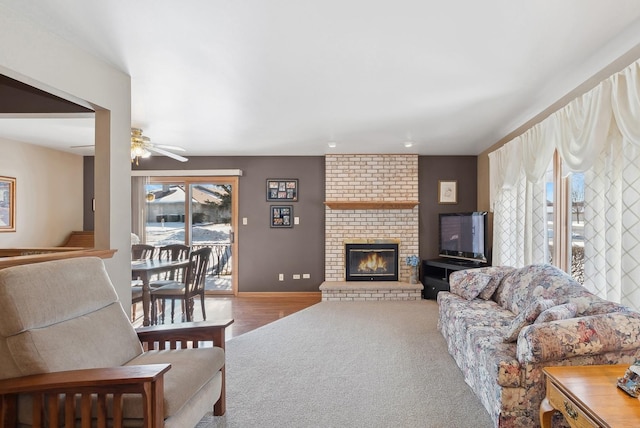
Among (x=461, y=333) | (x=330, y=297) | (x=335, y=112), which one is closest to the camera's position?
(x=461, y=333)

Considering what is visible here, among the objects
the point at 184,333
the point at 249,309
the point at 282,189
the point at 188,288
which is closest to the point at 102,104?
the point at 184,333

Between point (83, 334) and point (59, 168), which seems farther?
point (59, 168)

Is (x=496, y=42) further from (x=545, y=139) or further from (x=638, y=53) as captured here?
(x=545, y=139)

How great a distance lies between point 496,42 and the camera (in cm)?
224

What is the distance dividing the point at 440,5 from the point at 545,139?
2066mm

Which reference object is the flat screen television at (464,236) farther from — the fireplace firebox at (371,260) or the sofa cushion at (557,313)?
the sofa cushion at (557,313)

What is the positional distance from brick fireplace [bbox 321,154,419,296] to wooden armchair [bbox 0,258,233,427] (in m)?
3.99

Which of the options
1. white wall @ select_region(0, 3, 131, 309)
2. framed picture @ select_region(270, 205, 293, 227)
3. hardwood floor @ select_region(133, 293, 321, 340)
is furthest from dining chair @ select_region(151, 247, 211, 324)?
framed picture @ select_region(270, 205, 293, 227)

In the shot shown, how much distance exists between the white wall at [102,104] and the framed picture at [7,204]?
369 cm

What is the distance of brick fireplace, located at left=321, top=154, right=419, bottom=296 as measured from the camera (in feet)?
19.2

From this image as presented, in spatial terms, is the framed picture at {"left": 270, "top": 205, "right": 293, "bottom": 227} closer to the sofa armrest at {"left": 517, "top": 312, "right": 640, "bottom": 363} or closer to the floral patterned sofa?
the floral patterned sofa

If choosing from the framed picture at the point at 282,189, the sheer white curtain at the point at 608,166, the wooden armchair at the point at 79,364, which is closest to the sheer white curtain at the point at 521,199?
the sheer white curtain at the point at 608,166

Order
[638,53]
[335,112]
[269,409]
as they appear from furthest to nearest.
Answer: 1. [335,112]
2. [269,409]
3. [638,53]

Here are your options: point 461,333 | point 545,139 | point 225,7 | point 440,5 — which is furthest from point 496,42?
point 461,333
